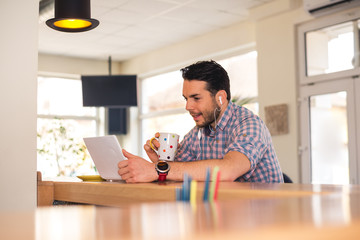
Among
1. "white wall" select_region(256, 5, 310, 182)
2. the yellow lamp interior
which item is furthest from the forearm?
"white wall" select_region(256, 5, 310, 182)

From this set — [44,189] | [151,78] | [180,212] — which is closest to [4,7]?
[44,189]

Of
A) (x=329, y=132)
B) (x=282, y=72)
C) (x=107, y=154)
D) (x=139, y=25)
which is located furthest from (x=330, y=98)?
(x=107, y=154)

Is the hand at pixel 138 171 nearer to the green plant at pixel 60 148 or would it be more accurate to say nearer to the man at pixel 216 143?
the man at pixel 216 143

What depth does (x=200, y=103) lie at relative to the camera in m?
2.48

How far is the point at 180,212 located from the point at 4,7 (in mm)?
1774

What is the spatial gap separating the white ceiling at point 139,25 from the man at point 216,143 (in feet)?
10.2

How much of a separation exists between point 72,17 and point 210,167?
1841 mm

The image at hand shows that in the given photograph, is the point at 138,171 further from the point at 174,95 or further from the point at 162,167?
the point at 174,95

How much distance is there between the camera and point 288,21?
5867 millimetres

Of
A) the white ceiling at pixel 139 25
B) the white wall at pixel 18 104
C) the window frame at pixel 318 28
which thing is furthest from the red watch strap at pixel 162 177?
the window frame at pixel 318 28

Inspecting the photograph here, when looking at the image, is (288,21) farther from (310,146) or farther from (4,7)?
(4,7)

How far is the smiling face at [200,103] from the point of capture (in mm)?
2428

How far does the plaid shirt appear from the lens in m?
2.04

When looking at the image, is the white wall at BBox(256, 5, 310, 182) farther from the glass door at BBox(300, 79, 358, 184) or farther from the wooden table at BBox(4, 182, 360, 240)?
the wooden table at BBox(4, 182, 360, 240)
